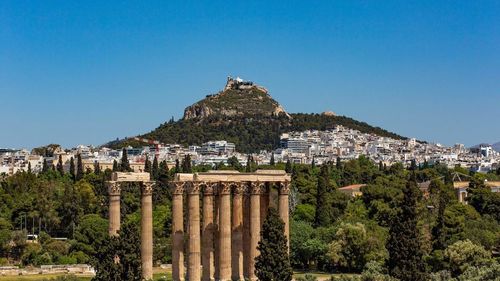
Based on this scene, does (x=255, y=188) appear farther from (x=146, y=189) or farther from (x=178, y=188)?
(x=146, y=189)

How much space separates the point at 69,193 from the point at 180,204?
45.2 m

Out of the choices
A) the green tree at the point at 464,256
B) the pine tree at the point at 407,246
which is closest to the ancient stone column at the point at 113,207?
the pine tree at the point at 407,246

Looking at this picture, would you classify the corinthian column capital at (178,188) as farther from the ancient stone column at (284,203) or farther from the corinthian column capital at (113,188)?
the ancient stone column at (284,203)

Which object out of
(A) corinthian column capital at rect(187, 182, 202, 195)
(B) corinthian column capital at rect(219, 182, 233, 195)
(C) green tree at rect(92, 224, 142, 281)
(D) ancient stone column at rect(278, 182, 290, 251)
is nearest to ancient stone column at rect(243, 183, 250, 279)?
(B) corinthian column capital at rect(219, 182, 233, 195)

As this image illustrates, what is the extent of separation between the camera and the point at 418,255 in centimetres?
4612

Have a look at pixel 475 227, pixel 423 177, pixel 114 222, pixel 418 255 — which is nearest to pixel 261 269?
pixel 114 222

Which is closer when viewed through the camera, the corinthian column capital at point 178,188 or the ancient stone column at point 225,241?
the corinthian column capital at point 178,188

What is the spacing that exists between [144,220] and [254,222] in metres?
5.37

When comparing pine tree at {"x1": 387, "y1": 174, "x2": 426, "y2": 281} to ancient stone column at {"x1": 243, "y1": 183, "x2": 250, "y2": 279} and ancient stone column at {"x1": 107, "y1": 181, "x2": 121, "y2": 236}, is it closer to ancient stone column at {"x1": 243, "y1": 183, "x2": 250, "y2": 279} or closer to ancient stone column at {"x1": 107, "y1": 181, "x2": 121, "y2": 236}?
ancient stone column at {"x1": 243, "y1": 183, "x2": 250, "y2": 279}

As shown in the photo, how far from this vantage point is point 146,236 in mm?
39062

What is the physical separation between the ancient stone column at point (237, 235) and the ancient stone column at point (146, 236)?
4324 millimetres

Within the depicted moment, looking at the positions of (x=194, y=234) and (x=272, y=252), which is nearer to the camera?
(x=272, y=252)

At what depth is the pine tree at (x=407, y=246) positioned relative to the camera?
150 feet

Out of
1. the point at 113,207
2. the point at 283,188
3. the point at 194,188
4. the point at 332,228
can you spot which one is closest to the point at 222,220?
the point at 194,188
